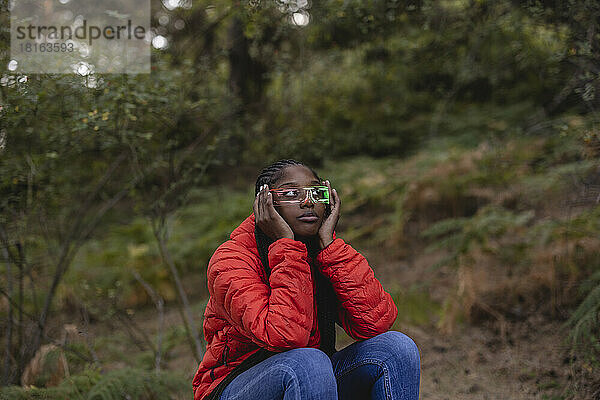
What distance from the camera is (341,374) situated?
226 cm

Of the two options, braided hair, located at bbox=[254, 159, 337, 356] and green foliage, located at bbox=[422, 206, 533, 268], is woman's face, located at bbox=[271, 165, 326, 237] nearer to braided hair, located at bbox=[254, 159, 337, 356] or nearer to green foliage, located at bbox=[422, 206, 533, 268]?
braided hair, located at bbox=[254, 159, 337, 356]

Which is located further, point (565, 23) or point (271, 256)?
point (565, 23)

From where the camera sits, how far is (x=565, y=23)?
3.49 metres

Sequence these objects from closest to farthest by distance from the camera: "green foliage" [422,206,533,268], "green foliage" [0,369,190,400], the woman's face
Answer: the woman's face → "green foliage" [0,369,190,400] → "green foliage" [422,206,533,268]

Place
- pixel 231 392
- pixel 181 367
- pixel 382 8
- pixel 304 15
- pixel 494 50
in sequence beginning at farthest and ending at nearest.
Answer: pixel 494 50
pixel 181 367
pixel 304 15
pixel 382 8
pixel 231 392

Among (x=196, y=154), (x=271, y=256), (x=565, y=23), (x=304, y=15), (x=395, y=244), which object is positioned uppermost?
(x=304, y=15)

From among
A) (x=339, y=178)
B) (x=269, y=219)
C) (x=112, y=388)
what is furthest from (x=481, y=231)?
(x=112, y=388)

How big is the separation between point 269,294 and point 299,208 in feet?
1.32

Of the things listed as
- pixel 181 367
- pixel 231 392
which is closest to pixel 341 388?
pixel 231 392

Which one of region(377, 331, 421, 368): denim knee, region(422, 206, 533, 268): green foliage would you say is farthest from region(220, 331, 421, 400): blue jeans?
region(422, 206, 533, 268): green foliage

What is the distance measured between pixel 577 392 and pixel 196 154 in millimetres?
3472

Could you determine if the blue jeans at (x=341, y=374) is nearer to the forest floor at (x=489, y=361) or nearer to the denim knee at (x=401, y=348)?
the denim knee at (x=401, y=348)

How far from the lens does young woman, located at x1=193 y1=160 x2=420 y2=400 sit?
197cm

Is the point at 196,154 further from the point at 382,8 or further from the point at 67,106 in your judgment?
the point at 382,8
